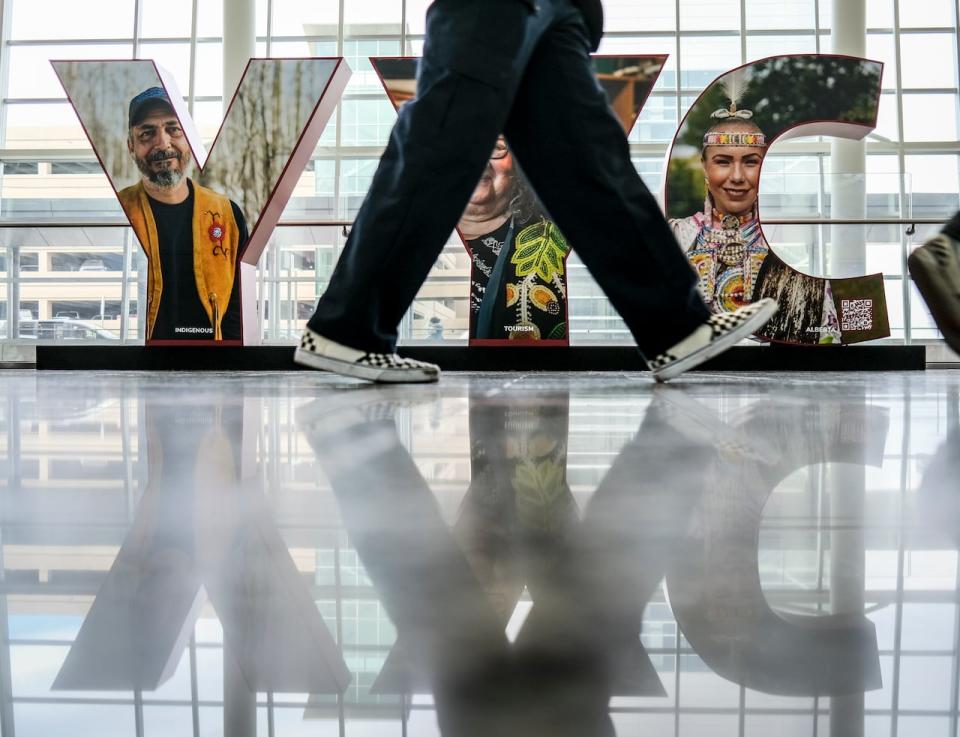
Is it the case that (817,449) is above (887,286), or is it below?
below

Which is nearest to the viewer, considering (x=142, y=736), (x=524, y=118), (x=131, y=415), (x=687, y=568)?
(x=142, y=736)

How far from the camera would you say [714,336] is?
6.13 feet

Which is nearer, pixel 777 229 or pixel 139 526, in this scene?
pixel 139 526

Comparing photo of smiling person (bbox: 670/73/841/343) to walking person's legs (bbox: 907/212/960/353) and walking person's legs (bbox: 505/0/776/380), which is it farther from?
walking person's legs (bbox: 505/0/776/380)

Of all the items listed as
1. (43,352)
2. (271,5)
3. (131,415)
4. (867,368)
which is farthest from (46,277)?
(271,5)

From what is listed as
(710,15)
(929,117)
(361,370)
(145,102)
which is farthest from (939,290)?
(929,117)

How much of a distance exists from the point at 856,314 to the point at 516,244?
147cm

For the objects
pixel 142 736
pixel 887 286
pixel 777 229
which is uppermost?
pixel 777 229

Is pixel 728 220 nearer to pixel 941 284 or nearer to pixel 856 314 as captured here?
pixel 856 314

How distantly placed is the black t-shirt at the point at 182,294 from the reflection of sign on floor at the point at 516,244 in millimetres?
1053

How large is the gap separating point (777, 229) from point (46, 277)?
15.7 ft

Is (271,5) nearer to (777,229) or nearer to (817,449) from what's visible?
(777,229)

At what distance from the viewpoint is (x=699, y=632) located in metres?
0.24

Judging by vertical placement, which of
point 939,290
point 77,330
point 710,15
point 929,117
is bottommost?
point 939,290
